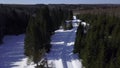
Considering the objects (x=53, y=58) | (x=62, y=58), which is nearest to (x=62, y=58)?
(x=62, y=58)

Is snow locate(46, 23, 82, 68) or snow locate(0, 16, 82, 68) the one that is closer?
snow locate(46, 23, 82, 68)

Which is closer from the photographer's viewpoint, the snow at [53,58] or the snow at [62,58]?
the snow at [62,58]

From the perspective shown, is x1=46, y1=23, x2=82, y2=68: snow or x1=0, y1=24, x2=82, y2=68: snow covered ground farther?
x1=0, y1=24, x2=82, y2=68: snow covered ground

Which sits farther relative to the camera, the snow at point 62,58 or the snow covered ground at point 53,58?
the snow covered ground at point 53,58

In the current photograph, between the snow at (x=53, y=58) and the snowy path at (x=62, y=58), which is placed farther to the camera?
the snow at (x=53, y=58)

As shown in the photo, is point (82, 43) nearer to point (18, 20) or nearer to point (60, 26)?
point (18, 20)

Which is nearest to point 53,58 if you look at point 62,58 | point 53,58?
point 53,58

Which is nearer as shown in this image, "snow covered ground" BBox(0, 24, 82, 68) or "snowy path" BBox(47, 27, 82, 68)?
"snowy path" BBox(47, 27, 82, 68)

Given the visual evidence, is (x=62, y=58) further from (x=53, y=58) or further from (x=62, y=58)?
(x=53, y=58)

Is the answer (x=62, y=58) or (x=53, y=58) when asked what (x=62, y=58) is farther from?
(x=53, y=58)

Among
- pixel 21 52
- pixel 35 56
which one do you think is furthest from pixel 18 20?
pixel 35 56

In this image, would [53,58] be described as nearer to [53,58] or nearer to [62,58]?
[53,58]

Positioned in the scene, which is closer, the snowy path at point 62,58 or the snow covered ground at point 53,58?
the snowy path at point 62,58
